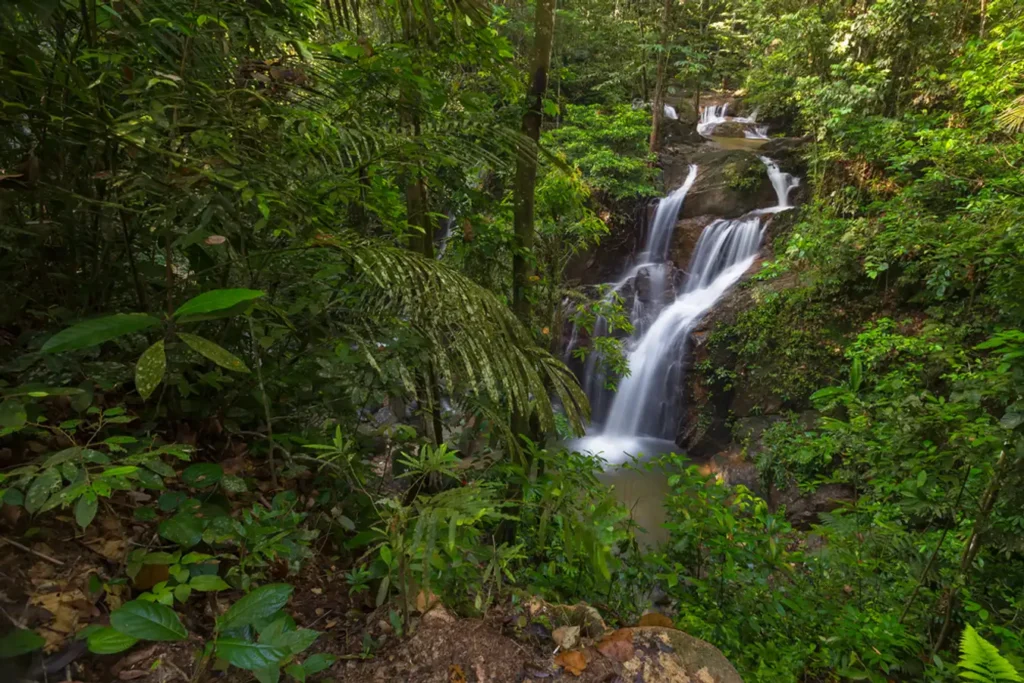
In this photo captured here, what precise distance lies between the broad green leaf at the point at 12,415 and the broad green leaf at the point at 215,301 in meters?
0.45

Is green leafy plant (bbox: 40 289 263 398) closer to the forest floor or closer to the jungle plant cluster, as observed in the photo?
the forest floor

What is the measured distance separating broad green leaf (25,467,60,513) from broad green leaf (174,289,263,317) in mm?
438

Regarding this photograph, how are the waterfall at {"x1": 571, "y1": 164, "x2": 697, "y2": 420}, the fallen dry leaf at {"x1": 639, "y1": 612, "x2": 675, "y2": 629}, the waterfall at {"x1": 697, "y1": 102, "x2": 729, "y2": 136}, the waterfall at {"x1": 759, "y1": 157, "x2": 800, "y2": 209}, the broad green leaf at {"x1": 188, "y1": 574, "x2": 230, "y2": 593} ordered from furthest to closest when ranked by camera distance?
the waterfall at {"x1": 697, "y1": 102, "x2": 729, "y2": 136}, the waterfall at {"x1": 759, "y1": 157, "x2": 800, "y2": 209}, the waterfall at {"x1": 571, "y1": 164, "x2": 697, "y2": 420}, the fallen dry leaf at {"x1": 639, "y1": 612, "x2": 675, "y2": 629}, the broad green leaf at {"x1": 188, "y1": 574, "x2": 230, "y2": 593}

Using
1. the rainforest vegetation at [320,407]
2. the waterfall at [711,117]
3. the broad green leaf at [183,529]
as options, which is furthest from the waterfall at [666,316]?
the broad green leaf at [183,529]

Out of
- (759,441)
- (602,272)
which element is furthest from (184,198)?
(602,272)

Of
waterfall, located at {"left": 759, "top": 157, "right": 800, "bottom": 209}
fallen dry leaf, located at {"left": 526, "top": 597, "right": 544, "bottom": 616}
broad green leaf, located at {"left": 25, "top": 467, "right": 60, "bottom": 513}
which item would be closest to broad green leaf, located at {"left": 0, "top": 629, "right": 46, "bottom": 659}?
broad green leaf, located at {"left": 25, "top": 467, "right": 60, "bottom": 513}

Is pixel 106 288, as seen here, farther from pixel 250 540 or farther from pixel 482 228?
pixel 482 228

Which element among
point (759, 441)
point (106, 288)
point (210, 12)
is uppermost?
point (210, 12)

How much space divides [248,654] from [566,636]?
39.0 inches

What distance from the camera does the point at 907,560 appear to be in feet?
10.2

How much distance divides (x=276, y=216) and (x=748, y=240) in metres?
10.6

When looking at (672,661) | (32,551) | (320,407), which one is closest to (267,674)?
(32,551)

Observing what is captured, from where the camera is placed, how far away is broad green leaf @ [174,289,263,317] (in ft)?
3.59

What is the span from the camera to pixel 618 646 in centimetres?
168
